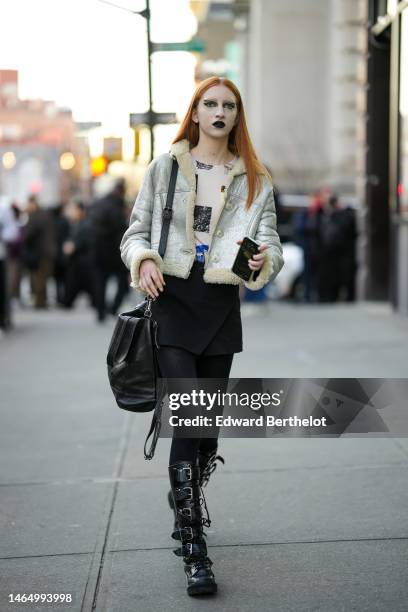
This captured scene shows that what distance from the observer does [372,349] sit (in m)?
10.0

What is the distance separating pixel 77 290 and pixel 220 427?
48.9 ft

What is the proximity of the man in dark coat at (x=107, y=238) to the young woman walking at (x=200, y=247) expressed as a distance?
32.6ft

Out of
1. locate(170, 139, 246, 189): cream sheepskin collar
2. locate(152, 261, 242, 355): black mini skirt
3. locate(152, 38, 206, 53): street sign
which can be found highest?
locate(152, 38, 206, 53): street sign

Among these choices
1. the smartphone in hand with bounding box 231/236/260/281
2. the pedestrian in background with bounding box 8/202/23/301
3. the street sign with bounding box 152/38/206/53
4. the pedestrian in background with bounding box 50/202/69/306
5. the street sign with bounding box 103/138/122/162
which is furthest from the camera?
the street sign with bounding box 103/138/122/162

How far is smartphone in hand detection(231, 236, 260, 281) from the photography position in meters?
3.98

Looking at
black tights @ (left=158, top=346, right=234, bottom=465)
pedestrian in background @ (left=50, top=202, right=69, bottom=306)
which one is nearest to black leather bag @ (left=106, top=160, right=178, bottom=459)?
black tights @ (left=158, top=346, right=234, bottom=465)

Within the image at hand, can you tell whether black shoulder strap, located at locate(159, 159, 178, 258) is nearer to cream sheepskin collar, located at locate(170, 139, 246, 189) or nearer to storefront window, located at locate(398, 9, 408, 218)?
cream sheepskin collar, located at locate(170, 139, 246, 189)

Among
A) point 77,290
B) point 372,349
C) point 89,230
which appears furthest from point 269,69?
point 372,349

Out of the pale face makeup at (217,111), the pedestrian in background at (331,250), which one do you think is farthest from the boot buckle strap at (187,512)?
the pedestrian in background at (331,250)

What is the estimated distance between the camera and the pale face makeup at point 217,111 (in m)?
4.16

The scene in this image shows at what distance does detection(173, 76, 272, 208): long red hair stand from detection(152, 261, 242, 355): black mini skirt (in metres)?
0.38

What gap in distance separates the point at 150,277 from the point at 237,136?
0.73m

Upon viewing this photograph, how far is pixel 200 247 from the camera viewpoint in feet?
13.6

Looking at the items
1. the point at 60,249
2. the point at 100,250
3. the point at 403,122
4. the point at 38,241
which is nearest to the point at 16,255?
the point at 38,241
